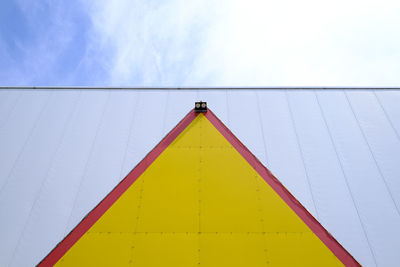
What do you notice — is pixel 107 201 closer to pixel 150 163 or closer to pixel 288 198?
pixel 150 163

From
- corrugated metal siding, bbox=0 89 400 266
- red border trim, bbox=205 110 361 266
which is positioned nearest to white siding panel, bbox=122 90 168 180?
corrugated metal siding, bbox=0 89 400 266

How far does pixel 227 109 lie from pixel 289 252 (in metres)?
3.35

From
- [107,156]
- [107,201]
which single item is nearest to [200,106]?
[107,156]

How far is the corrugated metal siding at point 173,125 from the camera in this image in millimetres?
3834

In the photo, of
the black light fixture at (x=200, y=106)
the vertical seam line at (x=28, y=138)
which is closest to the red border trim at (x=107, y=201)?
the black light fixture at (x=200, y=106)

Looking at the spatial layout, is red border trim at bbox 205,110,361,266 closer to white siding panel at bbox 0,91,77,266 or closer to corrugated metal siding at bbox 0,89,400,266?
corrugated metal siding at bbox 0,89,400,266

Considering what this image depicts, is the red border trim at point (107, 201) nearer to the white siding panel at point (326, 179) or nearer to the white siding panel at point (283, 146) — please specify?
the white siding panel at point (283, 146)

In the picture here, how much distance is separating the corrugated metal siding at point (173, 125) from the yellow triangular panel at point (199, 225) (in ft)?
1.86

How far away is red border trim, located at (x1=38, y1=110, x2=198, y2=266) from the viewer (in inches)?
137

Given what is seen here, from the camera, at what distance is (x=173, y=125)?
16.6ft

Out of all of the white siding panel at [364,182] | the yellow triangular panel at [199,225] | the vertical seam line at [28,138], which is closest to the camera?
the yellow triangular panel at [199,225]

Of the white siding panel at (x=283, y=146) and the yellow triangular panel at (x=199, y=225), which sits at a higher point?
the white siding panel at (x=283, y=146)

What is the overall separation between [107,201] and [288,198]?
348 cm

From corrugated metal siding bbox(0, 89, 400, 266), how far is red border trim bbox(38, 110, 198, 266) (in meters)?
0.17
